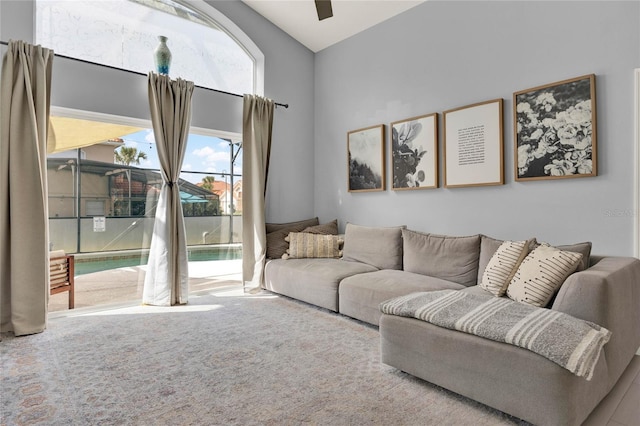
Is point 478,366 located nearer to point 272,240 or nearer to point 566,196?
point 566,196

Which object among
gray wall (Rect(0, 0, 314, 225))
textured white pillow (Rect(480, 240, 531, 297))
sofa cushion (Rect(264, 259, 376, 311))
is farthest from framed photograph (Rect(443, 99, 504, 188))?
gray wall (Rect(0, 0, 314, 225))

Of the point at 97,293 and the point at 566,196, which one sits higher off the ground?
the point at 566,196

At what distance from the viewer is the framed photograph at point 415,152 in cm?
375

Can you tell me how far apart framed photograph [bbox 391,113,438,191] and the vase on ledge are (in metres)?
2.50

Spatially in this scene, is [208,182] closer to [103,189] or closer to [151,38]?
[103,189]

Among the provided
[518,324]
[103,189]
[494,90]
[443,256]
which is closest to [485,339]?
[518,324]

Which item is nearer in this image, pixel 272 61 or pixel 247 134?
pixel 247 134

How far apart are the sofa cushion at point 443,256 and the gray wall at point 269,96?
1.89m

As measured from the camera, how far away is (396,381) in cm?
216

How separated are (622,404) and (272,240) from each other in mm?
3460

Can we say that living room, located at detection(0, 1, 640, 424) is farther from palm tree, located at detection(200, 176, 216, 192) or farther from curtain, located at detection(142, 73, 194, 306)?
palm tree, located at detection(200, 176, 216, 192)

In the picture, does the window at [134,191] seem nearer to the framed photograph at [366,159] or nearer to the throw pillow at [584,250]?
the framed photograph at [366,159]

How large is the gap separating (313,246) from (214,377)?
228 cm

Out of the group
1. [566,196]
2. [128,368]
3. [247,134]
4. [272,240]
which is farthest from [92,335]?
[566,196]
